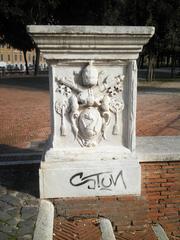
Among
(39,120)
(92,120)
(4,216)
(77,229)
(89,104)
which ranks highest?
(89,104)

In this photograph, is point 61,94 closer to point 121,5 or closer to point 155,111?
point 155,111

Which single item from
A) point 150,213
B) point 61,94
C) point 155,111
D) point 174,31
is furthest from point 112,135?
point 174,31

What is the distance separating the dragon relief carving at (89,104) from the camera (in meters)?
3.84

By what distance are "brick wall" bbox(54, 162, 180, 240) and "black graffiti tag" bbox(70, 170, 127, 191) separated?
0.52ft

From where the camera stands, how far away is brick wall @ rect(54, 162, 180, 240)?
12.6 feet

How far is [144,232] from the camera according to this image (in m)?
3.80

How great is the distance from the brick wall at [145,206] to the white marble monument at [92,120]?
12 centimetres

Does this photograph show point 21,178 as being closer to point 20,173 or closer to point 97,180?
point 20,173

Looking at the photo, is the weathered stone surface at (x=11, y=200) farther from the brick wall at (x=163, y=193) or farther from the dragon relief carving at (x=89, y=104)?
the brick wall at (x=163, y=193)

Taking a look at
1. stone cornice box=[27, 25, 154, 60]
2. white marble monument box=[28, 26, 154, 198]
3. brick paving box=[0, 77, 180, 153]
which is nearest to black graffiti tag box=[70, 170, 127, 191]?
white marble monument box=[28, 26, 154, 198]

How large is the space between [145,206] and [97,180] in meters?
0.64

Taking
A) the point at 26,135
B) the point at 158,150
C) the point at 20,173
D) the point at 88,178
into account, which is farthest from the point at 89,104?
the point at 26,135

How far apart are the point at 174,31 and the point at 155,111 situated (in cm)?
1166

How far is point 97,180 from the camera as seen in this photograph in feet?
12.9
